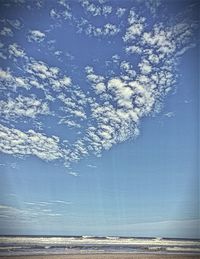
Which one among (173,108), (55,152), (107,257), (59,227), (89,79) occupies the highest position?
(89,79)

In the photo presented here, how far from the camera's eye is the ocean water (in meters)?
3.36

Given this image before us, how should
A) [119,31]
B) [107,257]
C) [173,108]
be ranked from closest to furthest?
[119,31], [173,108], [107,257]

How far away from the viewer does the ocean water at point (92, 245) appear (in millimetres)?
3355

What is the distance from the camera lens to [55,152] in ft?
10.8

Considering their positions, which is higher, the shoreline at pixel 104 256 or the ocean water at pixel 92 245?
the ocean water at pixel 92 245

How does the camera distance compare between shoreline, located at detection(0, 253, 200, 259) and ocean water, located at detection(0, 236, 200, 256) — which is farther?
shoreline, located at detection(0, 253, 200, 259)

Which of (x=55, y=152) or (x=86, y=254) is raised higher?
(x=55, y=152)

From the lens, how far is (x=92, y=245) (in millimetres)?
3500

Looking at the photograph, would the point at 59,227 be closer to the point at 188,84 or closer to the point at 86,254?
the point at 86,254

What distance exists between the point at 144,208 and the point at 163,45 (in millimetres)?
1584

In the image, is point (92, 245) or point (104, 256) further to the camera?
point (104, 256)

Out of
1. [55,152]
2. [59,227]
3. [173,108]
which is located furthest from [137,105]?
[59,227]

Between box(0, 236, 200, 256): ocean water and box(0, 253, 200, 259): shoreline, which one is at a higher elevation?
box(0, 236, 200, 256): ocean water

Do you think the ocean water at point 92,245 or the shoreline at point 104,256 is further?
the shoreline at point 104,256
